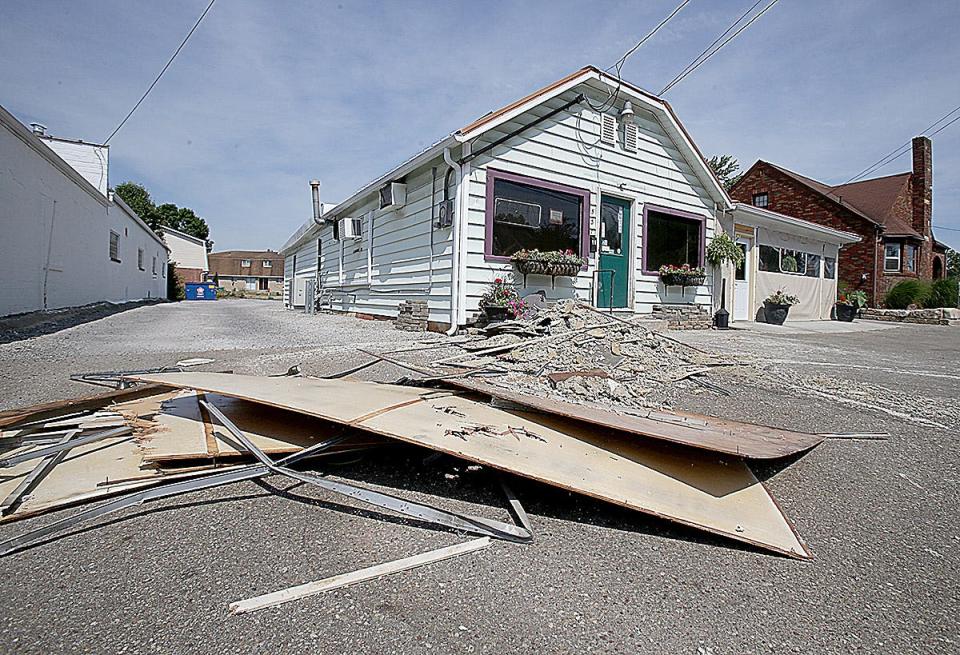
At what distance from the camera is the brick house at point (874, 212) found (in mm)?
18969

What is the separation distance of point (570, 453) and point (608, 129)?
7540mm

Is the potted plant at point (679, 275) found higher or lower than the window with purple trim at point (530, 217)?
lower

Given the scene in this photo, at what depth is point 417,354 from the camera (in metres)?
5.12

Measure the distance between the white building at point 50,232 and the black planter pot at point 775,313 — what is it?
48.8ft

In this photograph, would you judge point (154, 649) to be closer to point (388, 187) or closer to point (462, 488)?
point (462, 488)

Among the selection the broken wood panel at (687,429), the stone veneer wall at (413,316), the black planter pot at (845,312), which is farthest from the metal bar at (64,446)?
the black planter pot at (845,312)

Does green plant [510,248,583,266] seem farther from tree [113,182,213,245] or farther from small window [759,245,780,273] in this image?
tree [113,182,213,245]

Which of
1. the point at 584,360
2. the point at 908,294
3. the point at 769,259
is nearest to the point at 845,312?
the point at 769,259

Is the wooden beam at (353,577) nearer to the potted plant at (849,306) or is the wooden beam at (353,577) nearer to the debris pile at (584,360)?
the debris pile at (584,360)

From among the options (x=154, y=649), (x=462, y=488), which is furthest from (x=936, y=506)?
(x=154, y=649)

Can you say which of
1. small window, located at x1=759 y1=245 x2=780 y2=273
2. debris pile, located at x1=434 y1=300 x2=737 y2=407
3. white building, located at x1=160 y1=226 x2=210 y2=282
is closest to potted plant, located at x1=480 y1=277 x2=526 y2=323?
debris pile, located at x1=434 y1=300 x2=737 y2=407

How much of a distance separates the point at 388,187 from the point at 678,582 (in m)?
8.16

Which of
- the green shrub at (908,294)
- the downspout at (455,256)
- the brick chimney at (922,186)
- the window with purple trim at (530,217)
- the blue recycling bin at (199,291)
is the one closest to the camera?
the downspout at (455,256)

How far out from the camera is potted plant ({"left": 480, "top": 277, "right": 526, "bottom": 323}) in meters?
6.42
